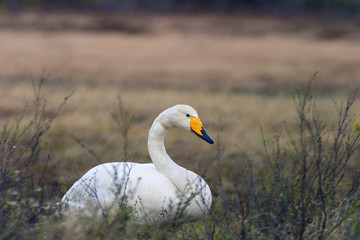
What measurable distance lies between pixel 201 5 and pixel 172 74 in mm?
35807

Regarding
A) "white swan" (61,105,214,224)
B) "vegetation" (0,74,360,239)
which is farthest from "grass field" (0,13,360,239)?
"vegetation" (0,74,360,239)

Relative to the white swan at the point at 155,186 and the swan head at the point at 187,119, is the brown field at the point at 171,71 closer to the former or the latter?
the white swan at the point at 155,186

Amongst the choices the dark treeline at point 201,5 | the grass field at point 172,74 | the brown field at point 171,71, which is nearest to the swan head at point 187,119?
the grass field at point 172,74

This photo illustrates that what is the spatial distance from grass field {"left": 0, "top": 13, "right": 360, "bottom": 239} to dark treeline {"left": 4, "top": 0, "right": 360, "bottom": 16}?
8.69m

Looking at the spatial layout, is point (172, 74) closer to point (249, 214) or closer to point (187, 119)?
point (187, 119)

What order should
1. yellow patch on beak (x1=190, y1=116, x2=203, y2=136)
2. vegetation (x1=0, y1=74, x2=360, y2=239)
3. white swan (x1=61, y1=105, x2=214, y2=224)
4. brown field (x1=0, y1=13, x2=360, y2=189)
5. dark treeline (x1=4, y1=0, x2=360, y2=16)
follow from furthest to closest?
dark treeline (x1=4, y1=0, x2=360, y2=16), brown field (x1=0, y1=13, x2=360, y2=189), yellow patch on beak (x1=190, y1=116, x2=203, y2=136), white swan (x1=61, y1=105, x2=214, y2=224), vegetation (x1=0, y1=74, x2=360, y2=239)

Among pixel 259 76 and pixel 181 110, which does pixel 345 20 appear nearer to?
pixel 259 76

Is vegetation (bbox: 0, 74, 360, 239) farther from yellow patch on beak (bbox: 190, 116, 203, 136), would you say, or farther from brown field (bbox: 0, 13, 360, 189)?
brown field (bbox: 0, 13, 360, 189)

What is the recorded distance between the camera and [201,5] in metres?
56.8

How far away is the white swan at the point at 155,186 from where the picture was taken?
562 centimetres

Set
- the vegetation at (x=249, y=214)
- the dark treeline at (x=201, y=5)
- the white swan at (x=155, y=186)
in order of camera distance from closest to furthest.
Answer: the vegetation at (x=249, y=214)
the white swan at (x=155, y=186)
the dark treeline at (x=201, y=5)

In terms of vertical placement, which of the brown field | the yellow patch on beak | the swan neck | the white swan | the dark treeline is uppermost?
the yellow patch on beak

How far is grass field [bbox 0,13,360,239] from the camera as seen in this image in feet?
36.1

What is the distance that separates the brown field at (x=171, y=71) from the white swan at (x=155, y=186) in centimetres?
61
